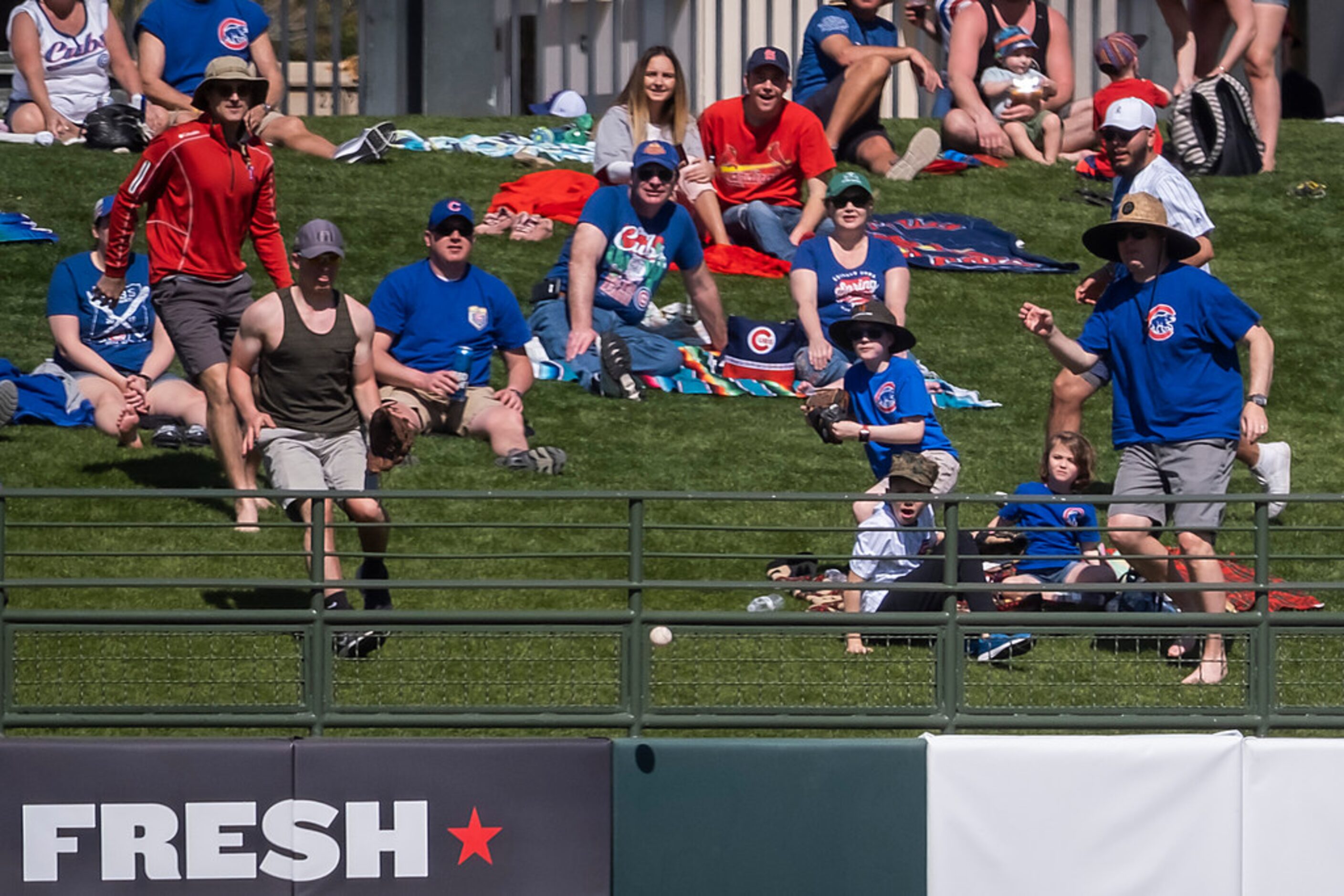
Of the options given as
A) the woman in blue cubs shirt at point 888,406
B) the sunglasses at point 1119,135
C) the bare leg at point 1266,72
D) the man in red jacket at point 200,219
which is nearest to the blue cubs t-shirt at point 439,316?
the man in red jacket at point 200,219

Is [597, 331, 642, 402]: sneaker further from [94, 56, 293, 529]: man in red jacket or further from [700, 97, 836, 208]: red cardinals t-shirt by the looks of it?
[94, 56, 293, 529]: man in red jacket

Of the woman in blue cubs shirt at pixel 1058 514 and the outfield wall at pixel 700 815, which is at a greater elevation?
the woman in blue cubs shirt at pixel 1058 514

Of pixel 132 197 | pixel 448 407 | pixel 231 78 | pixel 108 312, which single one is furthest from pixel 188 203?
pixel 448 407

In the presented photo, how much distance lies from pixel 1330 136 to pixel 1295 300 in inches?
171

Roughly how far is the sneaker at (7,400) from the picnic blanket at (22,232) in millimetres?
2493

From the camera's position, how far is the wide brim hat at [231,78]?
959cm

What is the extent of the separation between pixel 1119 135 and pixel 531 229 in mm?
4574

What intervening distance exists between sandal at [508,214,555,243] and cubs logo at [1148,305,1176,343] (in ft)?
17.9

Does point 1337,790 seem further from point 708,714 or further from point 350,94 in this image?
point 350,94

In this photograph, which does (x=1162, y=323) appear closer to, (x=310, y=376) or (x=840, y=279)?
(x=840, y=279)

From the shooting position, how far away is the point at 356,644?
7566mm

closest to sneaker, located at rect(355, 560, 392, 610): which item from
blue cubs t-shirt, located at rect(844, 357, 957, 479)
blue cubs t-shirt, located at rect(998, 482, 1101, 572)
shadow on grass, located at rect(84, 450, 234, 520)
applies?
shadow on grass, located at rect(84, 450, 234, 520)

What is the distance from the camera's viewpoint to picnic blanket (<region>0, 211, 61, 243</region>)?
1275cm

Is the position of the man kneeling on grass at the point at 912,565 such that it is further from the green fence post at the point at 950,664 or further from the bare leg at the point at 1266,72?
the bare leg at the point at 1266,72
